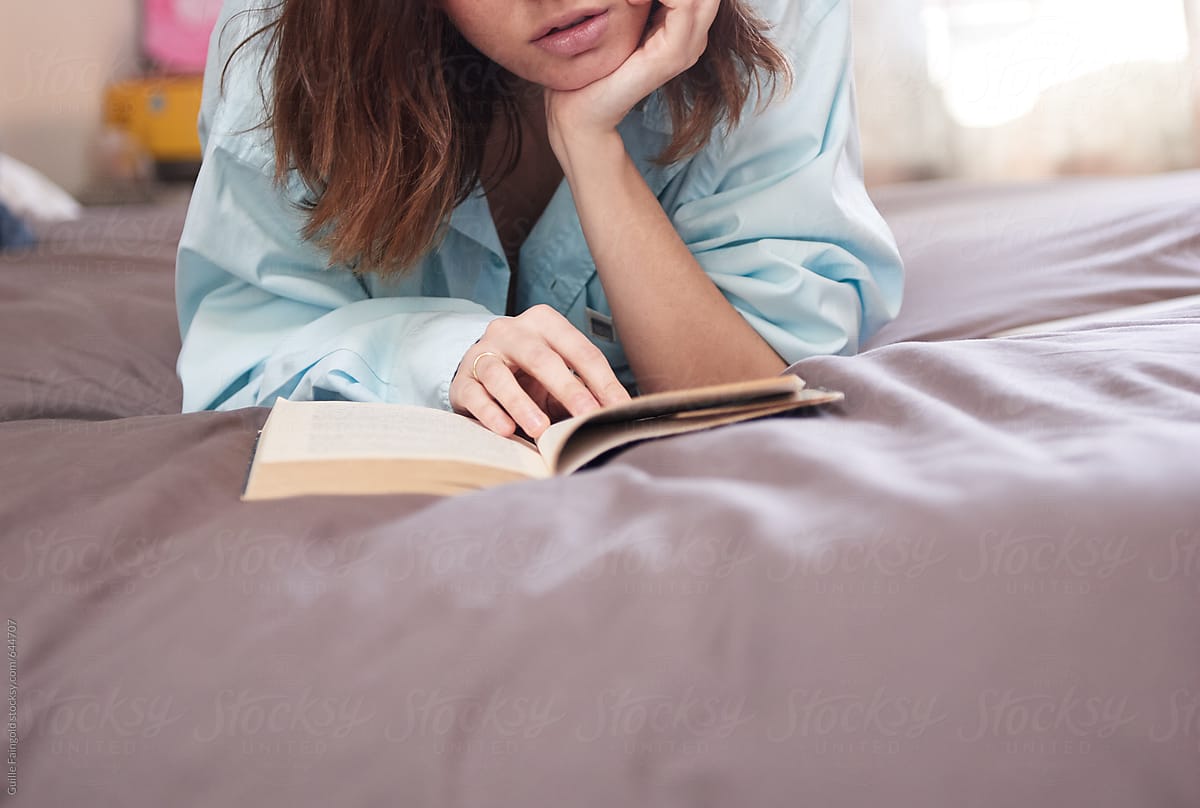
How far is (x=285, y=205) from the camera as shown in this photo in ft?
3.04

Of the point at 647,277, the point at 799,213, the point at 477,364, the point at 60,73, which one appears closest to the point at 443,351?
the point at 477,364

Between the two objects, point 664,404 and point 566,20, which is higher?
point 566,20

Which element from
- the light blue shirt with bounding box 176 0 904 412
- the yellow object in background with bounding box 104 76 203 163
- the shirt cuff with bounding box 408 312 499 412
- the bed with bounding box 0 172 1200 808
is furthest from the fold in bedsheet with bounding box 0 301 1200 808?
the yellow object in background with bounding box 104 76 203 163

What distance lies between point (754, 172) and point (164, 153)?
251 centimetres

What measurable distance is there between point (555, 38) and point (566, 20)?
2 cm

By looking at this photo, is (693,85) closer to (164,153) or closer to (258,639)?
(258,639)

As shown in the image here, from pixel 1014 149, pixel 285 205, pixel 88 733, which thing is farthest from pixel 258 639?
pixel 1014 149

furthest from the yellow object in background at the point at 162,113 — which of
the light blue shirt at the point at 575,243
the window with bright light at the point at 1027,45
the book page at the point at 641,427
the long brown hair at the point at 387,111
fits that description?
the book page at the point at 641,427

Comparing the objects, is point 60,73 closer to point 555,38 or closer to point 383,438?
point 555,38

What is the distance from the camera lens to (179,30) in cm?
300

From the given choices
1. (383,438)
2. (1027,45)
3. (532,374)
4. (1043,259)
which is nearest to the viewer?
(383,438)

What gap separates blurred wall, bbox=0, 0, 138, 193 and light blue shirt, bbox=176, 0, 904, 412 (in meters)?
2.31

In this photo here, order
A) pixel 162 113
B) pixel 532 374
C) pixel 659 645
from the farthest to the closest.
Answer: pixel 162 113 → pixel 532 374 → pixel 659 645

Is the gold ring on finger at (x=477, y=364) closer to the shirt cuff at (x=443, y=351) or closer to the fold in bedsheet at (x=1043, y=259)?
the shirt cuff at (x=443, y=351)
